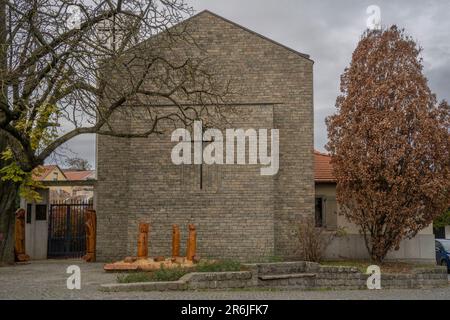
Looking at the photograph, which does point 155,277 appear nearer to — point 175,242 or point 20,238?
point 175,242

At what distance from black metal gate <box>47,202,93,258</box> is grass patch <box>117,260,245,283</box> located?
10.2 metres

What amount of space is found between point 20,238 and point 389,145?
13.1 metres

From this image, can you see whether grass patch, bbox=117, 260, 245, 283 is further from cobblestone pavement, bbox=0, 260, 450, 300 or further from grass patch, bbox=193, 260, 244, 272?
cobblestone pavement, bbox=0, 260, 450, 300

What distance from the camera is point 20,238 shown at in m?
21.8

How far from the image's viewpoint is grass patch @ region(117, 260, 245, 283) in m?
14.0

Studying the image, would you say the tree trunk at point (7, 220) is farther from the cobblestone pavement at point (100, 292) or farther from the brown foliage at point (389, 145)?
the brown foliage at point (389, 145)

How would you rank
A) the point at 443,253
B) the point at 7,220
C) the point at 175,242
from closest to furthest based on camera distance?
1. the point at 175,242
2. the point at 7,220
3. the point at 443,253

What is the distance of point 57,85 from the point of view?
13.4 metres

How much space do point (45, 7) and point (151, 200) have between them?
790 centimetres

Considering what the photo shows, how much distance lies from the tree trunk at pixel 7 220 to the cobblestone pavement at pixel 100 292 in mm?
2180

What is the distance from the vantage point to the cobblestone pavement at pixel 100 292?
1246 cm

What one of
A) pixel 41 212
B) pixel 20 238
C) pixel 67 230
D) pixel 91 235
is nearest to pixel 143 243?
pixel 91 235

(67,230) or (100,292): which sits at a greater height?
(67,230)
